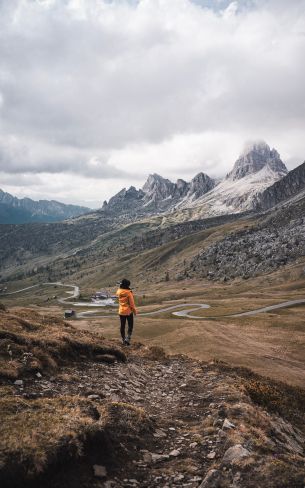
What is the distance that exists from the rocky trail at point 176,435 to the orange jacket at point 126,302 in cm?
488

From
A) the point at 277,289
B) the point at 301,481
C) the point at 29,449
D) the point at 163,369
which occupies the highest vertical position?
the point at 29,449

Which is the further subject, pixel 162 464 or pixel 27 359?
pixel 27 359

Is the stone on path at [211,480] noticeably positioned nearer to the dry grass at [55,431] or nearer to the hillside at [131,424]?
the hillside at [131,424]

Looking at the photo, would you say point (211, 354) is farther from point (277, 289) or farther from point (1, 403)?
point (277, 289)

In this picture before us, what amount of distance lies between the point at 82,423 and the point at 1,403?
9.98 feet

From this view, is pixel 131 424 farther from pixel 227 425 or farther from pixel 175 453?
pixel 227 425

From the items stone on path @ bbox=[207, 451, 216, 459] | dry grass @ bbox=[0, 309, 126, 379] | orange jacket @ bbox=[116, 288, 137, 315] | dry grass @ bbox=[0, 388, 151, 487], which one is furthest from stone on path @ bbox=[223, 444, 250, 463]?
orange jacket @ bbox=[116, 288, 137, 315]

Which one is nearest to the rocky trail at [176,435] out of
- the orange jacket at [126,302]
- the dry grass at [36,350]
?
the dry grass at [36,350]

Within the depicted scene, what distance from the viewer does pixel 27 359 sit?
1834 cm

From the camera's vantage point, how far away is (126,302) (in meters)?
27.4

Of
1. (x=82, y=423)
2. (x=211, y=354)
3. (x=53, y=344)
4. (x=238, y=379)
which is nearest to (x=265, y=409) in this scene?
(x=238, y=379)

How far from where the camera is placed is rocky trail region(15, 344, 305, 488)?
10234mm

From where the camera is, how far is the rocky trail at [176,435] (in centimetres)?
1023

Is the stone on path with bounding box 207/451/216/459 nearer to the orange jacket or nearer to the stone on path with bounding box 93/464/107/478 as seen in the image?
the stone on path with bounding box 93/464/107/478
